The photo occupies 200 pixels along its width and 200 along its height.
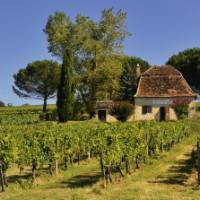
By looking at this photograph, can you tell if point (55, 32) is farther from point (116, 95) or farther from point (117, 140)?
point (117, 140)

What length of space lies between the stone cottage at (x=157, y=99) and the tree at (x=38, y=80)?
22805 mm

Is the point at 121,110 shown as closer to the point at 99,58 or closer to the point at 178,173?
the point at 99,58

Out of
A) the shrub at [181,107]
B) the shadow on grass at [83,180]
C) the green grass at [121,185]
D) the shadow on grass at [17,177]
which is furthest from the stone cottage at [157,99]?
the shadow on grass at [83,180]

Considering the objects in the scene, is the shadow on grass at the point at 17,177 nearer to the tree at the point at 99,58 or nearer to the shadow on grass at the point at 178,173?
the shadow on grass at the point at 178,173

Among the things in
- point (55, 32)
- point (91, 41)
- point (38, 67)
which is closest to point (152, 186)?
point (91, 41)

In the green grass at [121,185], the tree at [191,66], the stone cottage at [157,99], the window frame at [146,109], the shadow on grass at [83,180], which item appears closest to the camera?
the green grass at [121,185]

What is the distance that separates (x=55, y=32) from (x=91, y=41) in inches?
235

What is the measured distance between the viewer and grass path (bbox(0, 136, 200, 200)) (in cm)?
1360

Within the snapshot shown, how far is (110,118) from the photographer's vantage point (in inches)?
1897

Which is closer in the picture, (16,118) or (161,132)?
(161,132)

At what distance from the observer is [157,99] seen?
163 ft

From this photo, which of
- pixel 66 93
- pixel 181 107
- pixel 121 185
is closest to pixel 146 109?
pixel 181 107

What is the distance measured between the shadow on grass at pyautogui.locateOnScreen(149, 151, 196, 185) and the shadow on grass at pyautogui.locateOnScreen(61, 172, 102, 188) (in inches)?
90.5

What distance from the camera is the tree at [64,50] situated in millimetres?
46128
